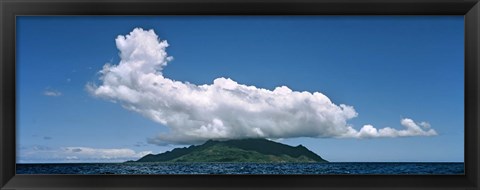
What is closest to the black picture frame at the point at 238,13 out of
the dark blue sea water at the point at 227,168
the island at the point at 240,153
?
the dark blue sea water at the point at 227,168

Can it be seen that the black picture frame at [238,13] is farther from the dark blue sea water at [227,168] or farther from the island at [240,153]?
the island at [240,153]

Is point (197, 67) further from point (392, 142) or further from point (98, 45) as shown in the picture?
point (392, 142)

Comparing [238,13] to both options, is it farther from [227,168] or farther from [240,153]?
[240,153]

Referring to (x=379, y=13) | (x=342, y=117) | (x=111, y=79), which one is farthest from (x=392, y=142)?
(x=379, y=13)

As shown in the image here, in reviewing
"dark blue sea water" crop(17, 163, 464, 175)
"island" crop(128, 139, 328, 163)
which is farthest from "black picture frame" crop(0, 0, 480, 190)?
"island" crop(128, 139, 328, 163)

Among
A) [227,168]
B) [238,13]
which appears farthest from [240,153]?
[238,13]
